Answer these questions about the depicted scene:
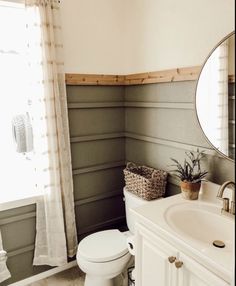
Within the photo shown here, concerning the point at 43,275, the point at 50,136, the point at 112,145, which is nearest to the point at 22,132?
the point at 50,136

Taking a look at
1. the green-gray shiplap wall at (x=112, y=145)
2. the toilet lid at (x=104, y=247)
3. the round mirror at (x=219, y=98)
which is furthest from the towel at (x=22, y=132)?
the round mirror at (x=219, y=98)

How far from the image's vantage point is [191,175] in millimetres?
1678

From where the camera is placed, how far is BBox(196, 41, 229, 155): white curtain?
4.89ft

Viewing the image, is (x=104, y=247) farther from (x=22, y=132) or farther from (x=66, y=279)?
(x=22, y=132)

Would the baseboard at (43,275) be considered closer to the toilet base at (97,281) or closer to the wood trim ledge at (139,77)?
the toilet base at (97,281)

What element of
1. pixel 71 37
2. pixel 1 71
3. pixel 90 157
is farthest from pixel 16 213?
pixel 71 37

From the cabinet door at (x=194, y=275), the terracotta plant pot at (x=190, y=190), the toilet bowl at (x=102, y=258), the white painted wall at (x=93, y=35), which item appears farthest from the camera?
the white painted wall at (x=93, y=35)

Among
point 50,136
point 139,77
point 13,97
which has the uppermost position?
point 139,77

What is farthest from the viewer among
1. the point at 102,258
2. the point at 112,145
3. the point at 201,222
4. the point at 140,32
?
the point at 112,145

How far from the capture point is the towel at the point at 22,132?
2.00 metres

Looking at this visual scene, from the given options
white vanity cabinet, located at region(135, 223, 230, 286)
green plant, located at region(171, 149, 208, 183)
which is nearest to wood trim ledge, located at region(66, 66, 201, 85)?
green plant, located at region(171, 149, 208, 183)

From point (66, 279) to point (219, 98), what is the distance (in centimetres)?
188

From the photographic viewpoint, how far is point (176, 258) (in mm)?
1211

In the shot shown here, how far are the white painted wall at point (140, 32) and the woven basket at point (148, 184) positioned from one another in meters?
0.83
